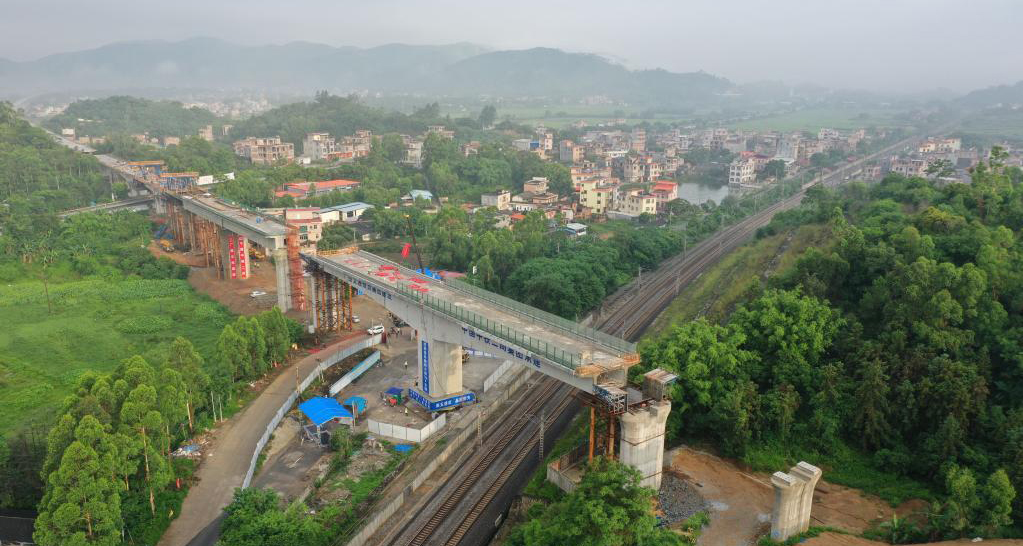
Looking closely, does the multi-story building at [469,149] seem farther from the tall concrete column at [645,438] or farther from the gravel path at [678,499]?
the tall concrete column at [645,438]

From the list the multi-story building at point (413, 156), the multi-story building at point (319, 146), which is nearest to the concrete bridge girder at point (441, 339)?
the multi-story building at point (413, 156)

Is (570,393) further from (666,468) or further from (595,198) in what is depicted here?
(595,198)

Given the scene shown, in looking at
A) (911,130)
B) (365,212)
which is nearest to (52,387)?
(365,212)

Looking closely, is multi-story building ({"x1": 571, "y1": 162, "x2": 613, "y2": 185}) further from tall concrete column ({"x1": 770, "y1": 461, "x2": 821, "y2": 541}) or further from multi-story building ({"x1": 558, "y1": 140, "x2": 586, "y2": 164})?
tall concrete column ({"x1": 770, "y1": 461, "x2": 821, "y2": 541})

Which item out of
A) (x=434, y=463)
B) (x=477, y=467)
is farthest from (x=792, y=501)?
(x=434, y=463)

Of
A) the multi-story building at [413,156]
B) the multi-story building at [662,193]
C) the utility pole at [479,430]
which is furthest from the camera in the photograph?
the multi-story building at [413,156]

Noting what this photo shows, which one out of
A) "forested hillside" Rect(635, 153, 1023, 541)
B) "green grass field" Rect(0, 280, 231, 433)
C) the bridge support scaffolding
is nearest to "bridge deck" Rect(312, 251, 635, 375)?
the bridge support scaffolding
